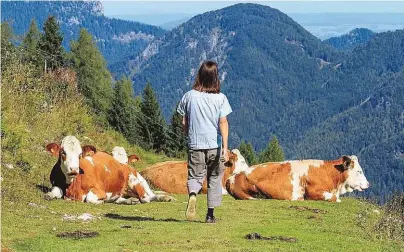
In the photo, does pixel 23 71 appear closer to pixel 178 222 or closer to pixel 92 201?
pixel 92 201

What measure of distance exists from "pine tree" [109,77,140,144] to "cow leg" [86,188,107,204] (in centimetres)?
2200

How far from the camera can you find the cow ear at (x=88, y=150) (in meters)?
16.1

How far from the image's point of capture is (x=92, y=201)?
1528 centimetres

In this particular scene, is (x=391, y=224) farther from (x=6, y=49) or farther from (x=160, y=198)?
(x=6, y=49)

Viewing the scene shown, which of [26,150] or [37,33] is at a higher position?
[37,33]

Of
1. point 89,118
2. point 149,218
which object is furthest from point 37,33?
point 149,218

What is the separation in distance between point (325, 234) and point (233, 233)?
1.74m

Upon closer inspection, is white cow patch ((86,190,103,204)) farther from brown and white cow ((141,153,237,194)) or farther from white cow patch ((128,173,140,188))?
brown and white cow ((141,153,237,194))

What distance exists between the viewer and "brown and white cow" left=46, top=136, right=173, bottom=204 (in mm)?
15062

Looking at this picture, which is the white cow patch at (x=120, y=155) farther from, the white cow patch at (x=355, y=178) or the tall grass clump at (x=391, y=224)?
the tall grass clump at (x=391, y=224)

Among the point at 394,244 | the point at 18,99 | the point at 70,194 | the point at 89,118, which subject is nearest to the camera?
the point at 394,244

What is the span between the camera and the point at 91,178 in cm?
1572

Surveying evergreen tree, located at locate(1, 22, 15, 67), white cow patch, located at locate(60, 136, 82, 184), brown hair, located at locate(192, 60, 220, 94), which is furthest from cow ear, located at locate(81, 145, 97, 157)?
evergreen tree, located at locate(1, 22, 15, 67)

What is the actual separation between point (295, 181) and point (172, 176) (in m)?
4.65
